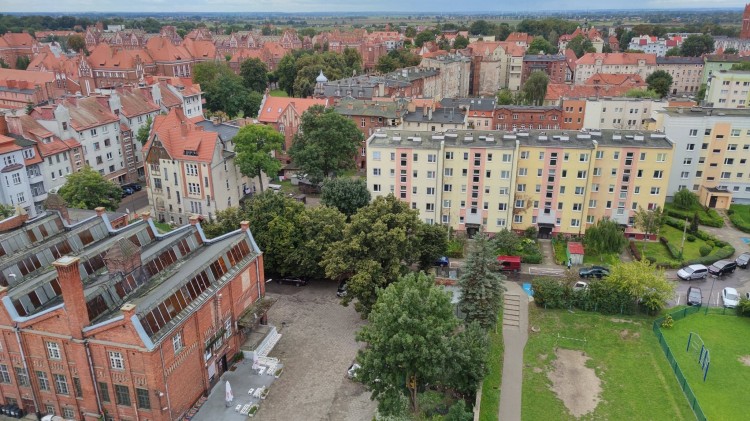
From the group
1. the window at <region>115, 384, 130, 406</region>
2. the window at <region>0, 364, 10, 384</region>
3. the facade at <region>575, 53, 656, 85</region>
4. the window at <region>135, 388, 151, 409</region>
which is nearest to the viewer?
the window at <region>135, 388, 151, 409</region>

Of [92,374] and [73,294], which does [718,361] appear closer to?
[92,374]

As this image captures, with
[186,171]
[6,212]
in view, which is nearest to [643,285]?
[186,171]

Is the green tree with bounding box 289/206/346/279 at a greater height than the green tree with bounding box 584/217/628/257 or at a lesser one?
greater

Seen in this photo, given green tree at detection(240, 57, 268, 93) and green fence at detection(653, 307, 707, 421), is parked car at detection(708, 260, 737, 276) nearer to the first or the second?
green fence at detection(653, 307, 707, 421)

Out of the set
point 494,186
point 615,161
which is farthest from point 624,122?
point 494,186

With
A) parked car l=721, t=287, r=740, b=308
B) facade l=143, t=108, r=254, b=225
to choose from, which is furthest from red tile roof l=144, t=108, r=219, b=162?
parked car l=721, t=287, r=740, b=308
